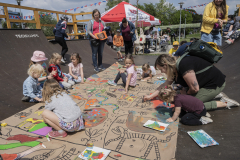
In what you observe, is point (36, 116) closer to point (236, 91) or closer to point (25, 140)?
point (25, 140)

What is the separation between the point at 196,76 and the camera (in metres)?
2.39

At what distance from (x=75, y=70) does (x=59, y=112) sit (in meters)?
2.54

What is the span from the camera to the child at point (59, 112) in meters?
2.04

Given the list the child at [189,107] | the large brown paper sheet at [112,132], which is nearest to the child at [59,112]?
the large brown paper sheet at [112,132]

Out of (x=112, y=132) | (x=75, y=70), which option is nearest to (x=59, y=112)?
(x=112, y=132)

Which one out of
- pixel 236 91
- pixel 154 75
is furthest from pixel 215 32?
pixel 154 75

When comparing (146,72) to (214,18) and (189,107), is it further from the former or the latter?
(189,107)

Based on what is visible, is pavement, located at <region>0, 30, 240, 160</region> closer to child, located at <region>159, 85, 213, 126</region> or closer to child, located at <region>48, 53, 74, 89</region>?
child, located at <region>159, 85, 213, 126</region>

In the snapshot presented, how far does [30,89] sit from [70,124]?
1555 mm

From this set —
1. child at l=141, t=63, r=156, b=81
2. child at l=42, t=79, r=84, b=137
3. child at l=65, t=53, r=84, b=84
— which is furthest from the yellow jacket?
child at l=42, t=79, r=84, b=137

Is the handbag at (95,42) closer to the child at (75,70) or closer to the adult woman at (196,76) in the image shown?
the child at (75,70)

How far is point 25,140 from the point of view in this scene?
2.04 metres

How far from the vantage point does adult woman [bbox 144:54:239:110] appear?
2285 millimetres

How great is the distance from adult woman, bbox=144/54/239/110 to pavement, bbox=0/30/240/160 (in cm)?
34
